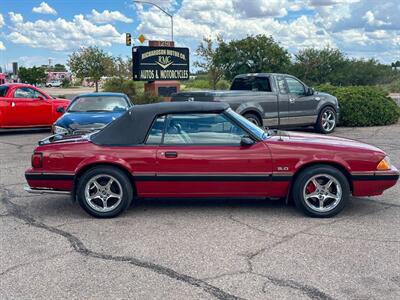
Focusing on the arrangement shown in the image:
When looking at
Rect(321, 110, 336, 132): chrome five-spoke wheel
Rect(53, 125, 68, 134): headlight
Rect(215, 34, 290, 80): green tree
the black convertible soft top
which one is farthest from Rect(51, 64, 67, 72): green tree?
the black convertible soft top

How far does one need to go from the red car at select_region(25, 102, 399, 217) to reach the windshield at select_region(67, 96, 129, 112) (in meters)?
5.16

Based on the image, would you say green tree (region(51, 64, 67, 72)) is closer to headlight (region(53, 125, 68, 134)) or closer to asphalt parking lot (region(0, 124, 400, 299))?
headlight (region(53, 125, 68, 134))

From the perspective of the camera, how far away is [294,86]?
13.3 metres

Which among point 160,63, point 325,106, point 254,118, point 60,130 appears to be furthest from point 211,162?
point 160,63

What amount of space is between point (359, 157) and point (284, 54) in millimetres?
24341

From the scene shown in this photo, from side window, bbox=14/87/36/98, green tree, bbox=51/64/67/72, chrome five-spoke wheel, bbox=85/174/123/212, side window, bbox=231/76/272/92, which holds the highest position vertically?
green tree, bbox=51/64/67/72

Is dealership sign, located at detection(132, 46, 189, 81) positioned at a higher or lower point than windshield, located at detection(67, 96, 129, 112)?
higher

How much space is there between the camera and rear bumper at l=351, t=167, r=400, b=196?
5.53 meters

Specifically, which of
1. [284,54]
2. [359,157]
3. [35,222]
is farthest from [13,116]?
[284,54]

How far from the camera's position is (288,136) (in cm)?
604

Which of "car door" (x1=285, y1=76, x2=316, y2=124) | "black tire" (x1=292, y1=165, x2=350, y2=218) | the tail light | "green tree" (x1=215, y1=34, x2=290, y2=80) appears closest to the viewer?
"black tire" (x1=292, y1=165, x2=350, y2=218)

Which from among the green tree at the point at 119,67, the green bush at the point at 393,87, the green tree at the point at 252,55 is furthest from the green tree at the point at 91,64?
the green bush at the point at 393,87

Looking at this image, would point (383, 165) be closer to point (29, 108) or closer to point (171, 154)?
point (171, 154)

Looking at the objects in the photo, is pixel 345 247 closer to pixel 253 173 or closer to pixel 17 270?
pixel 253 173
